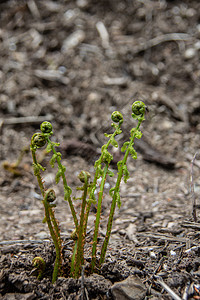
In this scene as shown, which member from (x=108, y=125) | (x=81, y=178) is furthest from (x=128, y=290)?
(x=108, y=125)

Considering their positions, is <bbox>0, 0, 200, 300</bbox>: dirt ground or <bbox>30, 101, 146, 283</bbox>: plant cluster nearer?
<bbox>30, 101, 146, 283</bbox>: plant cluster

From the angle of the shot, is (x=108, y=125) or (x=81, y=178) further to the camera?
(x=108, y=125)

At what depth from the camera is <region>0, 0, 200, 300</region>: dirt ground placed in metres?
1.65

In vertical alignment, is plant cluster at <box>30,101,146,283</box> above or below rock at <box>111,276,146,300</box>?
above

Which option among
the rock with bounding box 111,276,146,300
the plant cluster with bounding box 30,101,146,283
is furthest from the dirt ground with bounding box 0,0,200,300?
the plant cluster with bounding box 30,101,146,283

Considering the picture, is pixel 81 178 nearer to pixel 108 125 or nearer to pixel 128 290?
pixel 128 290

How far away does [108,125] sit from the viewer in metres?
4.07

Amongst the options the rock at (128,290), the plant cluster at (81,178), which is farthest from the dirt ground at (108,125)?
the plant cluster at (81,178)

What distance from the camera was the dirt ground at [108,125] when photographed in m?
1.65

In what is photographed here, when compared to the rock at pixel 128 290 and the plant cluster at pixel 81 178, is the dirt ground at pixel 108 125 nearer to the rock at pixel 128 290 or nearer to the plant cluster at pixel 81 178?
the rock at pixel 128 290

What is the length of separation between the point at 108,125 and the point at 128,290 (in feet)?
9.03

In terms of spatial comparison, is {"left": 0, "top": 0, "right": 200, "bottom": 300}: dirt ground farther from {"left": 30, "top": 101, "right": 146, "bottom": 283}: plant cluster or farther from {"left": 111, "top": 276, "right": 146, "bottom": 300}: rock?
{"left": 30, "top": 101, "right": 146, "bottom": 283}: plant cluster

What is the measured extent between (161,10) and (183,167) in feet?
10.2

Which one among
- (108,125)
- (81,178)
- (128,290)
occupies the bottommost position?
(128,290)
